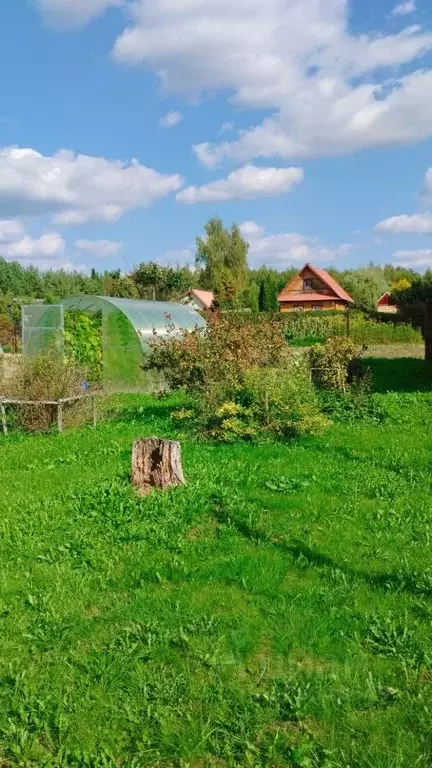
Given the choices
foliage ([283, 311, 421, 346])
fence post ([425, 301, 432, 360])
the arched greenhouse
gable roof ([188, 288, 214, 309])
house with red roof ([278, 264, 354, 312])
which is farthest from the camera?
house with red roof ([278, 264, 354, 312])

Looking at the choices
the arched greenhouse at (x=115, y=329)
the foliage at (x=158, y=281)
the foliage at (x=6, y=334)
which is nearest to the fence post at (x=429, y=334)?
the arched greenhouse at (x=115, y=329)

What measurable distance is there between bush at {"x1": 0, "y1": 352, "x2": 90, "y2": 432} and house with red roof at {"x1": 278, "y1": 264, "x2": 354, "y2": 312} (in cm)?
4622

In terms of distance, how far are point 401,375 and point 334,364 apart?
17.9 ft

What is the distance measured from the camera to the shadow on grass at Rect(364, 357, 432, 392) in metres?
14.1

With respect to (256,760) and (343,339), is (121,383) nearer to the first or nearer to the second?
(343,339)

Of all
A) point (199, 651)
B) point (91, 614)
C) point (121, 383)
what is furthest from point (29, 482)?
point (121, 383)

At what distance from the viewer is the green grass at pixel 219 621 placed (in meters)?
2.72

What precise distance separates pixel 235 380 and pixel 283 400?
0.86m

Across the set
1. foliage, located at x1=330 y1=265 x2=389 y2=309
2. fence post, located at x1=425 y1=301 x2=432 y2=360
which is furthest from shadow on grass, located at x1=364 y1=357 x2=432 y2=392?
Result: foliage, located at x1=330 y1=265 x2=389 y2=309

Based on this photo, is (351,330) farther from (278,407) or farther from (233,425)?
(233,425)

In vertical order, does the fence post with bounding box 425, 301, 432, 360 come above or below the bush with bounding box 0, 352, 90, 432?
above

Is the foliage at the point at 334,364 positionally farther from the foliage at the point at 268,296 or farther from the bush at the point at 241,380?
the foliage at the point at 268,296

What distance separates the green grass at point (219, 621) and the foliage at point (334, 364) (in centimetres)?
487

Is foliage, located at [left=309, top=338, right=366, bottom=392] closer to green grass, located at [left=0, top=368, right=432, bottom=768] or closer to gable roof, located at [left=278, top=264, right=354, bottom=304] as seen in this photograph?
green grass, located at [left=0, top=368, right=432, bottom=768]
